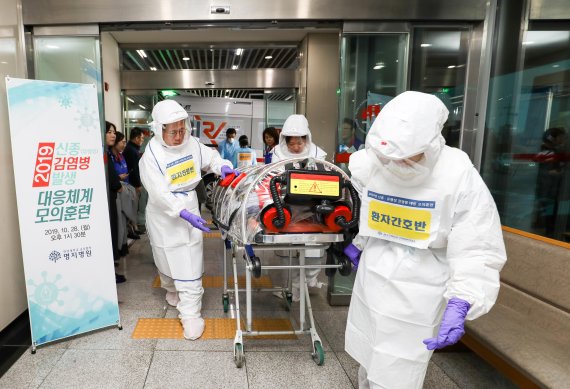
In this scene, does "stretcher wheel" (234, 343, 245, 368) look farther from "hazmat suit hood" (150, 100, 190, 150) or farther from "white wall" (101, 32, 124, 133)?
"white wall" (101, 32, 124, 133)

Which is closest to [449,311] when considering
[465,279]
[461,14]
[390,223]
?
[465,279]

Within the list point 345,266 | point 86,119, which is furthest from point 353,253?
point 86,119

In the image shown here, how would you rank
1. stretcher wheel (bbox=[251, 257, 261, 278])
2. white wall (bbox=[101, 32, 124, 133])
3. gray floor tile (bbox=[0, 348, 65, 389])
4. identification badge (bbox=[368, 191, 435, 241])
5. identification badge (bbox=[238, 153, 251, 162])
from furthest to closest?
1. identification badge (bbox=[238, 153, 251, 162])
2. white wall (bbox=[101, 32, 124, 133])
3. gray floor tile (bbox=[0, 348, 65, 389])
4. stretcher wheel (bbox=[251, 257, 261, 278])
5. identification badge (bbox=[368, 191, 435, 241])

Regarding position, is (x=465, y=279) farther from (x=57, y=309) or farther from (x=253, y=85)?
(x=253, y=85)

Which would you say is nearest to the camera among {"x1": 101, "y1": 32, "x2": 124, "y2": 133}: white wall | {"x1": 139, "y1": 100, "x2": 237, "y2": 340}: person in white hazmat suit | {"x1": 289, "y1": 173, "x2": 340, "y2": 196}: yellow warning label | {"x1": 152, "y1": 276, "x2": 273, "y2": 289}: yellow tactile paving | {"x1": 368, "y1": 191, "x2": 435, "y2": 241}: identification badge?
{"x1": 368, "y1": 191, "x2": 435, "y2": 241}: identification badge

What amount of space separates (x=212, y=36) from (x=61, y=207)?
13.5 feet

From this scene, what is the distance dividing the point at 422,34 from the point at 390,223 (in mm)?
2285

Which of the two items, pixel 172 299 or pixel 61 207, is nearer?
pixel 61 207

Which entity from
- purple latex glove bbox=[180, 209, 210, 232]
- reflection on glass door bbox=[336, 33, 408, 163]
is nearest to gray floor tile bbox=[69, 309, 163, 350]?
purple latex glove bbox=[180, 209, 210, 232]

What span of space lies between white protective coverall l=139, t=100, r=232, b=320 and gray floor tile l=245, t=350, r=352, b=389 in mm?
665

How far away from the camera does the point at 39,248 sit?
2.25 m

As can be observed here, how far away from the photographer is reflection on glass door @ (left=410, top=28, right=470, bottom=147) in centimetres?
304

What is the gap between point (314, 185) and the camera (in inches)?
65.1

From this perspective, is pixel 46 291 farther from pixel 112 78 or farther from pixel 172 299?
pixel 112 78
